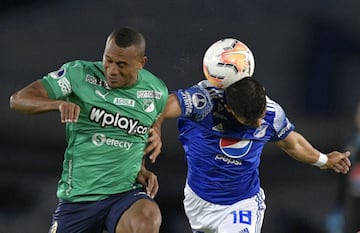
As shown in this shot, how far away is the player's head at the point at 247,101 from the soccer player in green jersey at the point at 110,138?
0.41 meters

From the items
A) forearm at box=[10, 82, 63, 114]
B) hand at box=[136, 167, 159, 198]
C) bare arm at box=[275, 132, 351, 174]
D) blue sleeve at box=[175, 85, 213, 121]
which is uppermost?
forearm at box=[10, 82, 63, 114]

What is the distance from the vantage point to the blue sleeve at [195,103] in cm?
642

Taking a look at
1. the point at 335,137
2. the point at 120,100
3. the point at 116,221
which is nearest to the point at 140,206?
the point at 116,221

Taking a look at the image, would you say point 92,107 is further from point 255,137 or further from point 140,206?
point 255,137

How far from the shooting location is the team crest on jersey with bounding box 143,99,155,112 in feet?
20.2

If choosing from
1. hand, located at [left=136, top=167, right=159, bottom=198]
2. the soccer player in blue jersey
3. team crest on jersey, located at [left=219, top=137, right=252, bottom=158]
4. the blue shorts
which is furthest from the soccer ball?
the blue shorts

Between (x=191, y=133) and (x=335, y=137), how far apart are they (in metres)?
1.91

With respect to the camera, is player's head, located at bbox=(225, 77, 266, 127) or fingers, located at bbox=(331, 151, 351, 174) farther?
fingers, located at bbox=(331, 151, 351, 174)

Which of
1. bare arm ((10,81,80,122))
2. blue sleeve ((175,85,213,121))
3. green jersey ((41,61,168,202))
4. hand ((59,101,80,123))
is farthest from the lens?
blue sleeve ((175,85,213,121))

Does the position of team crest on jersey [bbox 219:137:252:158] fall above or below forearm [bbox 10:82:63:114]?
below

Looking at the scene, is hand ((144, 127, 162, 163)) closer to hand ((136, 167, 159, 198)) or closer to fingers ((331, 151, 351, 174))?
hand ((136, 167, 159, 198))

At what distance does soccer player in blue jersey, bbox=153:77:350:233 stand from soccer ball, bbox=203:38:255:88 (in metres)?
0.08

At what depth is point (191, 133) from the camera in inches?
265

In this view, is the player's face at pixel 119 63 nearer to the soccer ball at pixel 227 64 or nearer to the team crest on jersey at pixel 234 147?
the soccer ball at pixel 227 64
